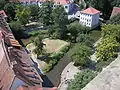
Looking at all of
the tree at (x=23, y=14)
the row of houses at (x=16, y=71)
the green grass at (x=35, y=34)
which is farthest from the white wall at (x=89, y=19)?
the row of houses at (x=16, y=71)

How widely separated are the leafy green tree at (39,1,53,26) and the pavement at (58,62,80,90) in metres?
9.25

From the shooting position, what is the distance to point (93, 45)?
26.7m

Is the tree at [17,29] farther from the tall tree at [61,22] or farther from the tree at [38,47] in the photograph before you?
the tree at [38,47]

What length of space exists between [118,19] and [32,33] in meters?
9.43

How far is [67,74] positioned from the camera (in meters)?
21.6

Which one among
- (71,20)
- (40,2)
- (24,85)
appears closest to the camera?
(24,85)

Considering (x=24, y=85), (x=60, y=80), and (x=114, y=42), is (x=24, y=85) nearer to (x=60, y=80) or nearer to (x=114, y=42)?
(x=60, y=80)

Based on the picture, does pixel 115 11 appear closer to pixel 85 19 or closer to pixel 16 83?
pixel 85 19

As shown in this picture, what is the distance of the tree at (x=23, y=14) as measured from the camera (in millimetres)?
30802

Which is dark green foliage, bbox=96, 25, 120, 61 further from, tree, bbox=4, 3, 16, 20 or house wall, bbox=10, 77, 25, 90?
tree, bbox=4, 3, 16, 20

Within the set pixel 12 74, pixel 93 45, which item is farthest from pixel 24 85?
pixel 93 45

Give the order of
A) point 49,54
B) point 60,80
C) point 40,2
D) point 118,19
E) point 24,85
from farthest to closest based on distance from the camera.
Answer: point 40,2
point 118,19
point 49,54
point 60,80
point 24,85

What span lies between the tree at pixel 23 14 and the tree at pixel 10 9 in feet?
2.86

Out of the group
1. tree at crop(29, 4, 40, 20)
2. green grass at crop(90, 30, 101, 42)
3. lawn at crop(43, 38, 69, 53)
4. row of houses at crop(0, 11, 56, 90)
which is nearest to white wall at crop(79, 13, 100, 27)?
green grass at crop(90, 30, 101, 42)
